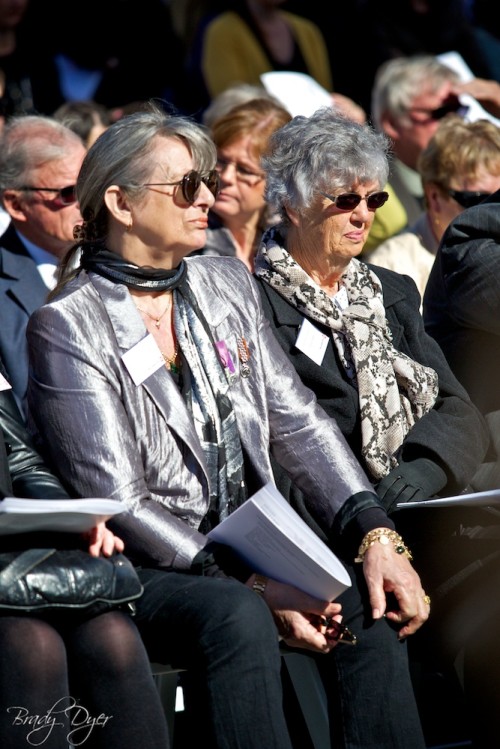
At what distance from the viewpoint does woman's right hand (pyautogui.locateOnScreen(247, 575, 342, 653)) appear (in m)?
3.26

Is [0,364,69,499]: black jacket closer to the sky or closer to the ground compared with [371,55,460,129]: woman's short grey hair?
closer to the sky

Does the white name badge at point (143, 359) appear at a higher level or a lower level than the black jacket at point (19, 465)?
higher

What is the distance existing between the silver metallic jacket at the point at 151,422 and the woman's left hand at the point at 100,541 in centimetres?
21

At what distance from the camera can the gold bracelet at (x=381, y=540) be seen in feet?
11.3

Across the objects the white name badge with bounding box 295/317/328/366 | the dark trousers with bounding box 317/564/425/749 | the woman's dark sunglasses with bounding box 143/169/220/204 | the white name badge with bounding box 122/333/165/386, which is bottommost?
the dark trousers with bounding box 317/564/425/749

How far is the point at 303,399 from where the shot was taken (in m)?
3.81

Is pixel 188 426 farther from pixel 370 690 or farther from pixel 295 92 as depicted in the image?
pixel 295 92

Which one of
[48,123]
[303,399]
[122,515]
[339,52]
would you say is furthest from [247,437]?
[339,52]

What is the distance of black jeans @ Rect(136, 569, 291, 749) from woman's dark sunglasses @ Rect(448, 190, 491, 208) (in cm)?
252

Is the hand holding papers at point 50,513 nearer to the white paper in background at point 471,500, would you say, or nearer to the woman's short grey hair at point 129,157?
the white paper in background at point 471,500

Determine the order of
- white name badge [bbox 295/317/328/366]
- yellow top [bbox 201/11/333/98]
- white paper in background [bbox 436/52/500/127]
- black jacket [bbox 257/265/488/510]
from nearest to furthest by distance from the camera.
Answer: black jacket [bbox 257/265/488/510] → white name badge [bbox 295/317/328/366] → white paper in background [bbox 436/52/500/127] → yellow top [bbox 201/11/333/98]

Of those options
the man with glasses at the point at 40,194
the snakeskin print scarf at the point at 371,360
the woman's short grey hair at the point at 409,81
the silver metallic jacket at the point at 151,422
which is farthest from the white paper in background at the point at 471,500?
the woman's short grey hair at the point at 409,81
